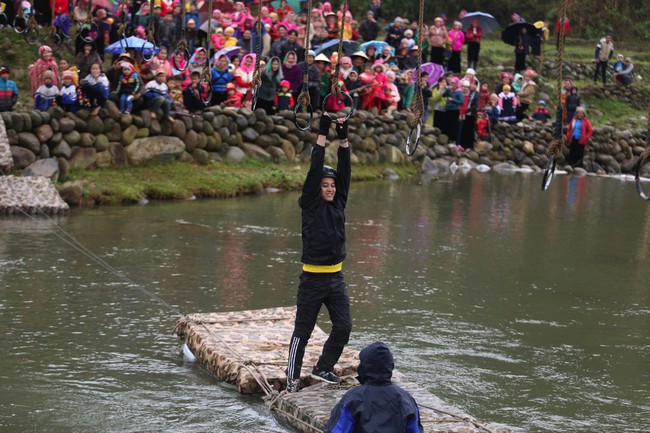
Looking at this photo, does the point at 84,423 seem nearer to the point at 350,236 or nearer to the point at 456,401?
the point at 456,401

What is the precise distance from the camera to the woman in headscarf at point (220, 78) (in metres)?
21.7

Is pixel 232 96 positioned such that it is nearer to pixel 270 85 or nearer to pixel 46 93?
pixel 270 85

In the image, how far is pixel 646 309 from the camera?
1306cm

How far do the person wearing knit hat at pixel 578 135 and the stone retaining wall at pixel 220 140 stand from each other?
87cm

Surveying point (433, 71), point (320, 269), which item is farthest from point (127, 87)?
point (320, 269)

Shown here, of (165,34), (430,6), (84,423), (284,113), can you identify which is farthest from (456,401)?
(430,6)

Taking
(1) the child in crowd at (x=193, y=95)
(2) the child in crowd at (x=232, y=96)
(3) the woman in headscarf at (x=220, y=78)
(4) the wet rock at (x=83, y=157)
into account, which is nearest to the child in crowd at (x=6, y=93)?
(4) the wet rock at (x=83, y=157)

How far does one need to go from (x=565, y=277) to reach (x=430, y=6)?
26.5m

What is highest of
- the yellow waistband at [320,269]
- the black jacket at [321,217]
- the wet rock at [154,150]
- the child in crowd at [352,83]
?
the child in crowd at [352,83]

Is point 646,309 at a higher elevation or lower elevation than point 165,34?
lower

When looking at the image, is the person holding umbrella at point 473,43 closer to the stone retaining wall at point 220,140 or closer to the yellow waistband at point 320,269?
the stone retaining wall at point 220,140

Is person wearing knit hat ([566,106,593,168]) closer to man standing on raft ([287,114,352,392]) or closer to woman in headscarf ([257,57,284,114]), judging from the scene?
woman in headscarf ([257,57,284,114])

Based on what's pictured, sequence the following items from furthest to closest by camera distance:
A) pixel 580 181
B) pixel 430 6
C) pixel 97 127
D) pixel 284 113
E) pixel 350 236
Result: 1. pixel 430 6
2. pixel 580 181
3. pixel 284 113
4. pixel 97 127
5. pixel 350 236

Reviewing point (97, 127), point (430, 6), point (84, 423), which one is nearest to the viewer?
point (84, 423)
